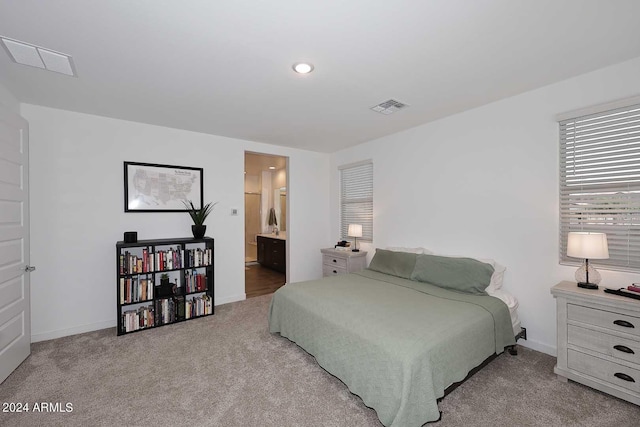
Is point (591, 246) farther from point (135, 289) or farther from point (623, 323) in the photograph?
point (135, 289)

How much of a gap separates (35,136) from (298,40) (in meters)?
3.14

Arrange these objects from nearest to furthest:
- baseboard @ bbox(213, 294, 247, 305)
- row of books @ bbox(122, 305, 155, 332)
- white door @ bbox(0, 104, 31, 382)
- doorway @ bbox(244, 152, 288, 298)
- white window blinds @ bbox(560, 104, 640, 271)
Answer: white window blinds @ bbox(560, 104, 640, 271) < white door @ bbox(0, 104, 31, 382) < row of books @ bbox(122, 305, 155, 332) < baseboard @ bbox(213, 294, 247, 305) < doorway @ bbox(244, 152, 288, 298)

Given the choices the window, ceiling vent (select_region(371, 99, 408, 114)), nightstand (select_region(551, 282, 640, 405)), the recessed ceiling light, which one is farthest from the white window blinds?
the window

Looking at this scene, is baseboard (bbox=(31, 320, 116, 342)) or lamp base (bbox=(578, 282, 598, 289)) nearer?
lamp base (bbox=(578, 282, 598, 289))

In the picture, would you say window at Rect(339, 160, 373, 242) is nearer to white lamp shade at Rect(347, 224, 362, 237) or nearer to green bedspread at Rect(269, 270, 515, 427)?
white lamp shade at Rect(347, 224, 362, 237)

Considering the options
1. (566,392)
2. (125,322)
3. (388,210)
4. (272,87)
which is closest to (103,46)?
(272,87)

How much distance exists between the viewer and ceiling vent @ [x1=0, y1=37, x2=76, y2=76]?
1.90 meters

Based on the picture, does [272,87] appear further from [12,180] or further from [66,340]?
[66,340]

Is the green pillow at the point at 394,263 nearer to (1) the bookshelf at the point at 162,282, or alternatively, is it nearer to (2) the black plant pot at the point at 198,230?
(1) the bookshelf at the point at 162,282

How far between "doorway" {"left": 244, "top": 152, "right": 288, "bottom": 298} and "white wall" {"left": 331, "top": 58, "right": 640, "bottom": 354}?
134 inches

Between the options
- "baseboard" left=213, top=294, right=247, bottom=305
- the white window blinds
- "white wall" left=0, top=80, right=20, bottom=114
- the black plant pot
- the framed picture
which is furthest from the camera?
"baseboard" left=213, top=294, right=247, bottom=305

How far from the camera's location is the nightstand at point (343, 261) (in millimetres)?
4320

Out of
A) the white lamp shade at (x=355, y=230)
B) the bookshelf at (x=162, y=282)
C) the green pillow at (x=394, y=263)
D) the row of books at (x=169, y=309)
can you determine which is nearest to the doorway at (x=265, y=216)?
the white lamp shade at (x=355, y=230)

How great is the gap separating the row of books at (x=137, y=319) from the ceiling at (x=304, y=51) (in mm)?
2301
